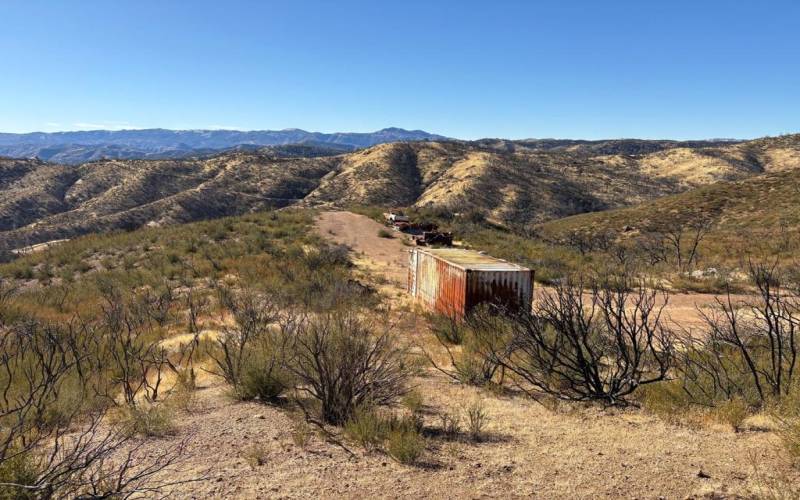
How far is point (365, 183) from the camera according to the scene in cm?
7775

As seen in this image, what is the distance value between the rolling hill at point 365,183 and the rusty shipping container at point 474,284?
140 feet

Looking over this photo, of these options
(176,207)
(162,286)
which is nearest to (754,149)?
(176,207)

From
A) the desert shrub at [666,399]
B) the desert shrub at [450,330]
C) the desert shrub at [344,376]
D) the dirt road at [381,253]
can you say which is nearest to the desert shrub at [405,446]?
the desert shrub at [344,376]

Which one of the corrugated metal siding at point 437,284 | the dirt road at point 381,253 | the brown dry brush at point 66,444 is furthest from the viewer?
the dirt road at point 381,253

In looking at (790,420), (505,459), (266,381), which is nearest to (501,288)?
(266,381)

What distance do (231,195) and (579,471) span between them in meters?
75.1

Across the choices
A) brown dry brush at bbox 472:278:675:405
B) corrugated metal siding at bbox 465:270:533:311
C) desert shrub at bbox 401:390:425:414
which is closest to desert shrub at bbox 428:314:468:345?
corrugated metal siding at bbox 465:270:533:311

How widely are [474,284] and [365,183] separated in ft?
221

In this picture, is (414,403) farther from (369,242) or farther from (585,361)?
(369,242)

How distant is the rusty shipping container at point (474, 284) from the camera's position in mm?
11891

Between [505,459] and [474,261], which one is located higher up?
[474,261]

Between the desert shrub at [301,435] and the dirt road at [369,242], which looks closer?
the desert shrub at [301,435]

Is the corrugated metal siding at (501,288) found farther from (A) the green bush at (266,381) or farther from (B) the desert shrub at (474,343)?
(A) the green bush at (266,381)

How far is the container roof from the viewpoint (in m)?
12.5
